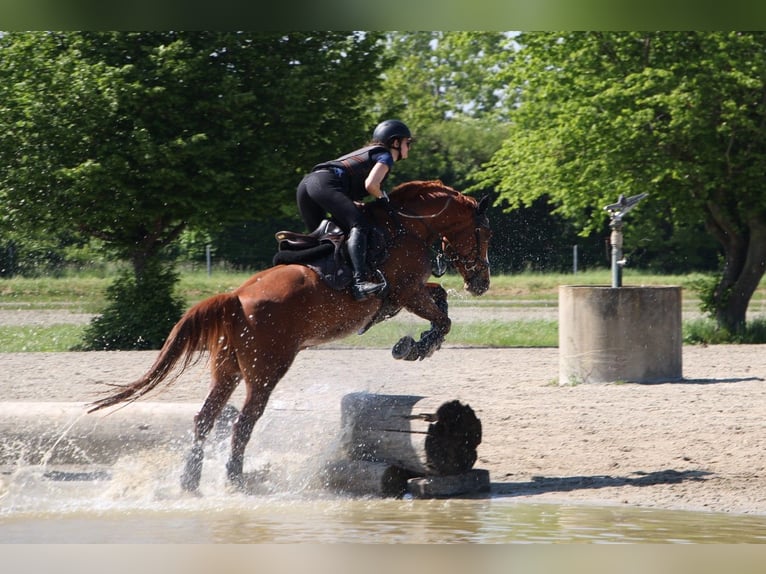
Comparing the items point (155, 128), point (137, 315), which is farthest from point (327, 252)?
point (155, 128)

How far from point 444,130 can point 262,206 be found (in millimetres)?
23345

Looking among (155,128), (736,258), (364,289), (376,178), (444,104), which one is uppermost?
(444,104)

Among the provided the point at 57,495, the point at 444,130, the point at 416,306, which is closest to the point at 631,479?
the point at 416,306

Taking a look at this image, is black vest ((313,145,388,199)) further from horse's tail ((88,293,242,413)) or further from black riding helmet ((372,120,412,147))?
horse's tail ((88,293,242,413))

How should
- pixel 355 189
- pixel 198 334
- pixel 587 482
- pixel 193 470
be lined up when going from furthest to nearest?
pixel 355 189, pixel 587 482, pixel 198 334, pixel 193 470

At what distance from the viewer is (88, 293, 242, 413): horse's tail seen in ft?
27.5

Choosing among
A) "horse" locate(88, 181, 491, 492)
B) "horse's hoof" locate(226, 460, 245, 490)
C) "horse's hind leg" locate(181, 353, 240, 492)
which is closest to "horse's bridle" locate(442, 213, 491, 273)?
"horse" locate(88, 181, 491, 492)

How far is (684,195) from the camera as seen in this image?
1869 centimetres

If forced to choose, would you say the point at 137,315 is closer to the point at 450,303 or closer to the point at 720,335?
the point at 450,303

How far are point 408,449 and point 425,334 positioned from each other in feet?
3.05

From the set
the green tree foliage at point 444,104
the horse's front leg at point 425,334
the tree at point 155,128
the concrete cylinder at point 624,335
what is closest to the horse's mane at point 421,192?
the horse's front leg at point 425,334

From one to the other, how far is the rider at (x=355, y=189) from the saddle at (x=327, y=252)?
64mm

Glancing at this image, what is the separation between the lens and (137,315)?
Result: 17.4m

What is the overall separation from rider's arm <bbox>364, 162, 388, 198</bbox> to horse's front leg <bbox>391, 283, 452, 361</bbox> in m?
0.83
